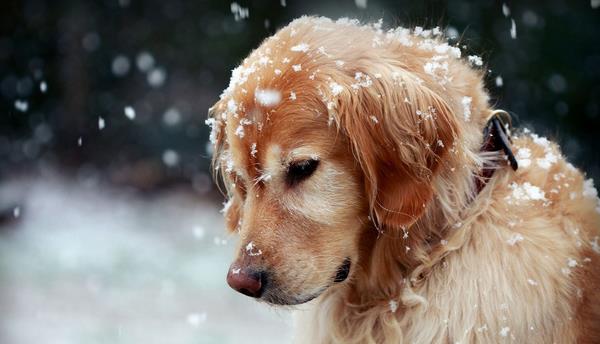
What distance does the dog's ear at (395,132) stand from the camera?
2324mm

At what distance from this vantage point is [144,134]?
1006cm

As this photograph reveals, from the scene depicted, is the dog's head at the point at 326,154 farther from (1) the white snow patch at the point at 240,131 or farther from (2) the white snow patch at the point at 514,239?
(2) the white snow patch at the point at 514,239

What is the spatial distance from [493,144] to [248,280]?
1.01 metres

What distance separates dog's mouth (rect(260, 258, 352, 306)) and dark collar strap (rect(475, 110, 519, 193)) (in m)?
0.54

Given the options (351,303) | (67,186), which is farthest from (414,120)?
(67,186)

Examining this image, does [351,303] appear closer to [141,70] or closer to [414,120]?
[414,120]

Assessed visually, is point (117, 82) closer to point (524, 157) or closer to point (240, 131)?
point (240, 131)

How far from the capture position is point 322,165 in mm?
2344

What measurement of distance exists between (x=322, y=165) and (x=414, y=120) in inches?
13.0

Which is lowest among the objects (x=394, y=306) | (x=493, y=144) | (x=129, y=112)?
(x=129, y=112)

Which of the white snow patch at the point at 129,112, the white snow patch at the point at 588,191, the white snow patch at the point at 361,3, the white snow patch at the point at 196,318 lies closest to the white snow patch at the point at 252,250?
the white snow patch at the point at 588,191

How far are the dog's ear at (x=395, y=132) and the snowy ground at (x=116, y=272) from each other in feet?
9.71

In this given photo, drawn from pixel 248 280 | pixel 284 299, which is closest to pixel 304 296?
pixel 284 299

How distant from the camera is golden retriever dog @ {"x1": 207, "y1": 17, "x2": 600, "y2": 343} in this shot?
91.8 inches
